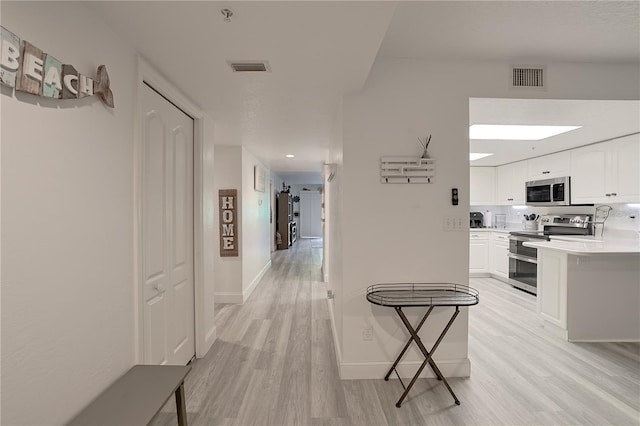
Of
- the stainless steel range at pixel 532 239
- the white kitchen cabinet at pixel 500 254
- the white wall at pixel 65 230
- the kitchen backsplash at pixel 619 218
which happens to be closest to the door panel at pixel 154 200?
the white wall at pixel 65 230

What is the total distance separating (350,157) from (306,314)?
237cm

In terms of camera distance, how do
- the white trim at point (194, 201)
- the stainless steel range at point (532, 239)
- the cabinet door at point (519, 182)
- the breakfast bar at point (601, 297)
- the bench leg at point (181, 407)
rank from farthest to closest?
1. the cabinet door at point (519, 182)
2. the stainless steel range at point (532, 239)
3. the breakfast bar at point (601, 297)
4. the white trim at point (194, 201)
5. the bench leg at point (181, 407)

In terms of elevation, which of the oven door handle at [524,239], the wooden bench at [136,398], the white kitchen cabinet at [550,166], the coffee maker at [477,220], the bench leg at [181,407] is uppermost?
the white kitchen cabinet at [550,166]

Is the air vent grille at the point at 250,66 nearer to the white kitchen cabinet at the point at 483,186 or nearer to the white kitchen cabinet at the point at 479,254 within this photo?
the white kitchen cabinet at the point at 479,254

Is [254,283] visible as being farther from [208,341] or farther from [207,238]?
[207,238]

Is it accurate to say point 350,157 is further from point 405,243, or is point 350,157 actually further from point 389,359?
point 389,359

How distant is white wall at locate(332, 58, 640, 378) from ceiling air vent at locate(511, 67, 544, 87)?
0.86 ft

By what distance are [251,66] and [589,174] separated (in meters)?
5.02

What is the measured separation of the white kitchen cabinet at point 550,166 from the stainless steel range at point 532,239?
2.42 ft

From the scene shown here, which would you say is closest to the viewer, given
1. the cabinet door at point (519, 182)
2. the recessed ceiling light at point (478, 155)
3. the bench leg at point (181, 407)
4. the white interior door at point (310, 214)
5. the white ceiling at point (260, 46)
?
the white ceiling at point (260, 46)

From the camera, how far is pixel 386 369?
91.6 inches

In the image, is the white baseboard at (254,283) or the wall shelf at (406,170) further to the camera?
the white baseboard at (254,283)

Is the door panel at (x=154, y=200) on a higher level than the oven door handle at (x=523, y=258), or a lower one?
higher

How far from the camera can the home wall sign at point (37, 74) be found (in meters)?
0.93
